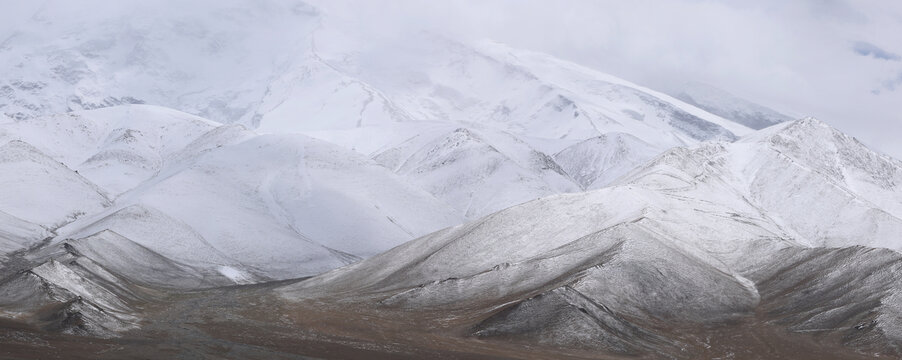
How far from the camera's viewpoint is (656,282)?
15700 cm

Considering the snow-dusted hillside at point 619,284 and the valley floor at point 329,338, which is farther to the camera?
the snow-dusted hillside at point 619,284

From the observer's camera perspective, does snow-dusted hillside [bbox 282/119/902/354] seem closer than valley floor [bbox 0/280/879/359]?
No

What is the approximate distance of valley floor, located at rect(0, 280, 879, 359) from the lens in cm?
10825

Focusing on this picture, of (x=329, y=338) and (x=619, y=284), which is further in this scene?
(x=619, y=284)

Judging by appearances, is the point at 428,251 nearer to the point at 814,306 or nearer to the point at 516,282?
the point at 516,282

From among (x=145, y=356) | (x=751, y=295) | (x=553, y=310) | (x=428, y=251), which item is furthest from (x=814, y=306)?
(x=145, y=356)

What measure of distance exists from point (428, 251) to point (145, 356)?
9897 cm

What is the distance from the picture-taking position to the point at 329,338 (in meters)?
125

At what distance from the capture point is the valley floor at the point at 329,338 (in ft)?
355

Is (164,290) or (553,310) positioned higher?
(553,310)

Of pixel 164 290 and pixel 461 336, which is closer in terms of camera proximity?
pixel 461 336

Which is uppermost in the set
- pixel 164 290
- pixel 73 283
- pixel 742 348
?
pixel 742 348

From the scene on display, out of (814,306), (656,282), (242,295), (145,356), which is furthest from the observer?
(242,295)

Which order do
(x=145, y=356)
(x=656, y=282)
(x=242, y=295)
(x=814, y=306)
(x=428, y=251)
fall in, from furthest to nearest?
(x=428, y=251) → (x=242, y=295) → (x=656, y=282) → (x=814, y=306) → (x=145, y=356)
